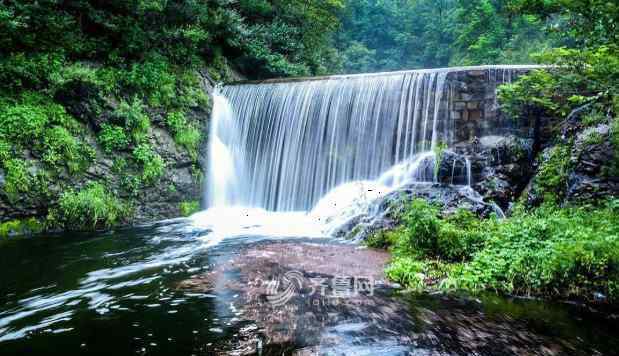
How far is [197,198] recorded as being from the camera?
38.5 ft

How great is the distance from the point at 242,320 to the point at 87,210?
22.9 feet

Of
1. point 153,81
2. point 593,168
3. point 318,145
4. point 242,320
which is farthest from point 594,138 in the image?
point 153,81

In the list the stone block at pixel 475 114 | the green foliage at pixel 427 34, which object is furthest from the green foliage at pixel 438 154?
the green foliage at pixel 427 34

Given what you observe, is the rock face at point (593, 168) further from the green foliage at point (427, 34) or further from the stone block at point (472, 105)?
the green foliage at point (427, 34)

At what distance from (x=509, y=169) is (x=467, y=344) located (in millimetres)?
6870

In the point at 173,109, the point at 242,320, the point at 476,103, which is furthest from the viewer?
the point at 173,109

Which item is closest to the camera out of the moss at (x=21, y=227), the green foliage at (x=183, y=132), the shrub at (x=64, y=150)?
the moss at (x=21, y=227)

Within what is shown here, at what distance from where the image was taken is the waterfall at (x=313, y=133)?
10867 millimetres

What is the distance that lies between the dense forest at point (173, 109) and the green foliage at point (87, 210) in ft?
0.10

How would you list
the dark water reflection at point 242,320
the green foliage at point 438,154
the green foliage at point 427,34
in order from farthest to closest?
1. the green foliage at point 427,34
2. the green foliage at point 438,154
3. the dark water reflection at point 242,320

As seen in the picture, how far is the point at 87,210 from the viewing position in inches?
357

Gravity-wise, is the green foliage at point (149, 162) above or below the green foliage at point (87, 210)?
above

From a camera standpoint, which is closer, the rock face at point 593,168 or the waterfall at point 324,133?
the rock face at point 593,168

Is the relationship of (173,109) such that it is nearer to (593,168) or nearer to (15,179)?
(15,179)
